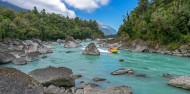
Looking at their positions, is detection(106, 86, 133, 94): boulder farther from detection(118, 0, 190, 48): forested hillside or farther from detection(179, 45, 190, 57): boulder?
detection(118, 0, 190, 48): forested hillside

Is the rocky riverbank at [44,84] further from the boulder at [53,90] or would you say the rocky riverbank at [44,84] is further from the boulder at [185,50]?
the boulder at [185,50]

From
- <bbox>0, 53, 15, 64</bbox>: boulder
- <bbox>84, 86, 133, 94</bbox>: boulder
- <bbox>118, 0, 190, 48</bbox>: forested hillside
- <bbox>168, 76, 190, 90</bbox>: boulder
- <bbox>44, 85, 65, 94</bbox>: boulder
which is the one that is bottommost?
<bbox>44, 85, 65, 94</bbox>: boulder

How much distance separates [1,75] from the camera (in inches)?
508

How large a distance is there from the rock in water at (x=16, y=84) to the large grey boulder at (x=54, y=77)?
7379 mm

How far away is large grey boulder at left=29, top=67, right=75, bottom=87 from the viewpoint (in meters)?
20.9

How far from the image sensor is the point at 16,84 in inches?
509

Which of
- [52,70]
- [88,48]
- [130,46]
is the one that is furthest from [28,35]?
[52,70]

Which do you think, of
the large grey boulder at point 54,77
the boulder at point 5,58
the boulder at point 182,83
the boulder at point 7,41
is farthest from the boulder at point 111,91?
the boulder at point 7,41

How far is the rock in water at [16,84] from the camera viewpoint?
12.6 m

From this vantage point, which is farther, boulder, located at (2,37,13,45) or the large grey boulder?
boulder, located at (2,37,13,45)

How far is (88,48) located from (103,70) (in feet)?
59.1

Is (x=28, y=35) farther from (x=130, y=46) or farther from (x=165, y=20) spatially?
(x=165, y=20)

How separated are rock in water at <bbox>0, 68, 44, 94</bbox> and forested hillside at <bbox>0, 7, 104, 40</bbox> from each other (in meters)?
53.3

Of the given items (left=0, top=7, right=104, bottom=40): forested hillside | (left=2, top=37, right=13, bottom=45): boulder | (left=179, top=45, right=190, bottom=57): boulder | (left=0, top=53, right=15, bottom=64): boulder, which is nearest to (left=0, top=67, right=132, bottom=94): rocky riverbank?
(left=0, top=53, right=15, bottom=64): boulder
